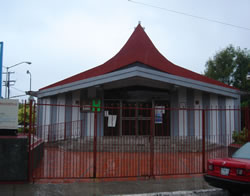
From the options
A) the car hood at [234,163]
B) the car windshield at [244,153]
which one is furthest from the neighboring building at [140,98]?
the car hood at [234,163]

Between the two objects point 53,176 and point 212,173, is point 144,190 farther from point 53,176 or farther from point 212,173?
point 53,176

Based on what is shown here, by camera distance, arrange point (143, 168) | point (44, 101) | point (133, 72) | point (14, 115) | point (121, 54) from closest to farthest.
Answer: point (14, 115)
point (143, 168)
point (133, 72)
point (44, 101)
point (121, 54)

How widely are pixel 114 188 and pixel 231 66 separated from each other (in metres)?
31.8

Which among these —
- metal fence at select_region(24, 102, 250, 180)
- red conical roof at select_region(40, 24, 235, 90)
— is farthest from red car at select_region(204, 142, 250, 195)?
red conical roof at select_region(40, 24, 235, 90)

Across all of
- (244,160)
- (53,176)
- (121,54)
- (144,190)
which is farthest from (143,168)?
(121,54)

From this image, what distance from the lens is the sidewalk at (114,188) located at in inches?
250

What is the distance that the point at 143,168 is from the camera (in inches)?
357

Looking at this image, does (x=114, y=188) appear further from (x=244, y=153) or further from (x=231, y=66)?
(x=231, y=66)

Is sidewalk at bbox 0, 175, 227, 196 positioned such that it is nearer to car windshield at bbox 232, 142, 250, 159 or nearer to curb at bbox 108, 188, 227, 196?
curb at bbox 108, 188, 227, 196

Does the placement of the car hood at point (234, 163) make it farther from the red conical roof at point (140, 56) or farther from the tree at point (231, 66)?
the tree at point (231, 66)

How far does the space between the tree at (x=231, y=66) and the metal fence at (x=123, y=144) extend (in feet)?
68.6

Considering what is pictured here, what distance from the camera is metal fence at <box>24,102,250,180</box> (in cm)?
800

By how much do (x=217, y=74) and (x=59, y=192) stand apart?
3235cm

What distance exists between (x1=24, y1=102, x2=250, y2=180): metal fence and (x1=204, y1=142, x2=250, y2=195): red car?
194 cm
